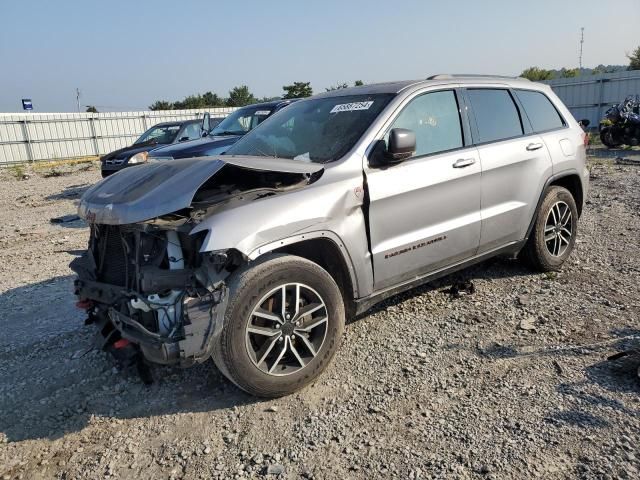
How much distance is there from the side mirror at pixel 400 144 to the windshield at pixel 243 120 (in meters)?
6.10

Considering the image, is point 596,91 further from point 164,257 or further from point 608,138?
point 164,257

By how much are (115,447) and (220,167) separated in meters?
1.74

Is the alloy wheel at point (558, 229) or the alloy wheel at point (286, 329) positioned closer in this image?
the alloy wheel at point (286, 329)

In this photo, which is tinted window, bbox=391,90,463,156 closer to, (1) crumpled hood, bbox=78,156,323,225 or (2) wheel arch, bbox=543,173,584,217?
(1) crumpled hood, bbox=78,156,323,225

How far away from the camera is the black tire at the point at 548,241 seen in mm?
4867

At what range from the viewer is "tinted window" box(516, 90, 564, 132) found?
4.89 meters

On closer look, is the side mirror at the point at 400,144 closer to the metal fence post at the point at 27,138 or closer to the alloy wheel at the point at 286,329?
the alloy wheel at the point at 286,329

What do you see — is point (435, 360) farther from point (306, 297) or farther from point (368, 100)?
point (368, 100)

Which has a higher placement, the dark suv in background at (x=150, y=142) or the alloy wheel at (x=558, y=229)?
the dark suv in background at (x=150, y=142)

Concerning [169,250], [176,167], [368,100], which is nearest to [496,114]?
[368,100]

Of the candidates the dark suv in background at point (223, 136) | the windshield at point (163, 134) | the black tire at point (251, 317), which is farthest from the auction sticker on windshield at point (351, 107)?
the windshield at point (163, 134)

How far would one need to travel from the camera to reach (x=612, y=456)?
8.27ft

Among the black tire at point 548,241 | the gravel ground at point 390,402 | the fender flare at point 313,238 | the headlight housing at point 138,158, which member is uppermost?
the headlight housing at point 138,158

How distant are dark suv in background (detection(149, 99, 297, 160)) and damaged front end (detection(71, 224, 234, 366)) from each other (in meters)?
4.65
